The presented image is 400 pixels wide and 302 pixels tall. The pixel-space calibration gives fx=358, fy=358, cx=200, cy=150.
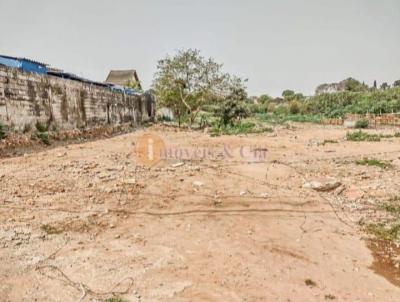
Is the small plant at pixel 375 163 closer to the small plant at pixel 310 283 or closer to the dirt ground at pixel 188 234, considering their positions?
the dirt ground at pixel 188 234

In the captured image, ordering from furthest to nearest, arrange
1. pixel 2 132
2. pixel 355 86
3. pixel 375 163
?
pixel 355 86 < pixel 2 132 < pixel 375 163

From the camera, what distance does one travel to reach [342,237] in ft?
11.8

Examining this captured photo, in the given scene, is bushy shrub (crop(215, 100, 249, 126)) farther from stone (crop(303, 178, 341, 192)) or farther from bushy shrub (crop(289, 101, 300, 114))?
bushy shrub (crop(289, 101, 300, 114))

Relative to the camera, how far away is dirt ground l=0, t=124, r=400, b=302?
254cm

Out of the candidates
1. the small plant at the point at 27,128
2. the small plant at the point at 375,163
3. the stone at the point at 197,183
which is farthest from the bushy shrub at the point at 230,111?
the stone at the point at 197,183

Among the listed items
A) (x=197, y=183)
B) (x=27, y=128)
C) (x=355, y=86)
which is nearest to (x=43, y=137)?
(x=27, y=128)

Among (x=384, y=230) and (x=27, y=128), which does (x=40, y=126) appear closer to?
(x=27, y=128)

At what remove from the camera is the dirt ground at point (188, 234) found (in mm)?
2543

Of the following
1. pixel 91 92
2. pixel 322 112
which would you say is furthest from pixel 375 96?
pixel 91 92

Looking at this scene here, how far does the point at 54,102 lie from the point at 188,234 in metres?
8.37

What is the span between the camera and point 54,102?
10.4m

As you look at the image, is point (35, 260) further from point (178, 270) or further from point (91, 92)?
point (91, 92)

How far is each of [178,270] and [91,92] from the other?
38.3 feet

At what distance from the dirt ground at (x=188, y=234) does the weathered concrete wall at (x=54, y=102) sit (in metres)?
2.82
